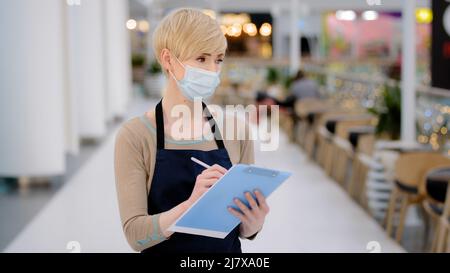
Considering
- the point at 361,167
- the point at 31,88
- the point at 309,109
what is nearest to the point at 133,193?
the point at 31,88

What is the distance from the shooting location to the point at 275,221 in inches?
213

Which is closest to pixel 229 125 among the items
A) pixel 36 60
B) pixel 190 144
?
pixel 190 144

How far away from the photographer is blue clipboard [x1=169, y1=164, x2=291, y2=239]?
1671 millimetres

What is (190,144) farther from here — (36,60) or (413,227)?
(36,60)

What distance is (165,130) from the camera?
1.88 meters

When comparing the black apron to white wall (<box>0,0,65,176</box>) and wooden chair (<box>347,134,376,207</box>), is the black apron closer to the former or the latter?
wooden chair (<box>347,134,376,207</box>)

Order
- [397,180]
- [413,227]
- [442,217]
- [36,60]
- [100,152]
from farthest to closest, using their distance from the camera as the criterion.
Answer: [100,152] → [36,60] → [413,227] → [397,180] → [442,217]

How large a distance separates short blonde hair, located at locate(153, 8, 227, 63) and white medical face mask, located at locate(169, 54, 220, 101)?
0.04 m

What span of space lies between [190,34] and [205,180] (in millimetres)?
311

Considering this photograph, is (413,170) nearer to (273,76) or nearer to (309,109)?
(309,109)

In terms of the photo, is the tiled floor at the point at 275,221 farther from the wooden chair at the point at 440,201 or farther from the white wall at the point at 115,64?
the white wall at the point at 115,64

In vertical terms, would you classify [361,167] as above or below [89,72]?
below

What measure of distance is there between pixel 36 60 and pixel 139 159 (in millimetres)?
5941

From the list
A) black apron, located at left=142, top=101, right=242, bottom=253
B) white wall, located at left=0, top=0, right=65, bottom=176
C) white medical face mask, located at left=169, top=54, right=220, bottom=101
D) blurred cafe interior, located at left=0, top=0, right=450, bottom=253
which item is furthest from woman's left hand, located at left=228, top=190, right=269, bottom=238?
white wall, located at left=0, top=0, right=65, bottom=176
